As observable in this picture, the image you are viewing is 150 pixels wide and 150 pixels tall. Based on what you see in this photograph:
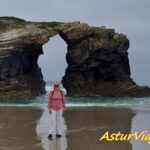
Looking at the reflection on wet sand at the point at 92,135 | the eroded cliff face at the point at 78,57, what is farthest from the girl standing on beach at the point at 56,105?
the eroded cliff face at the point at 78,57

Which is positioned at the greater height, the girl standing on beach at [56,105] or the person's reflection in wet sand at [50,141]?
the girl standing on beach at [56,105]

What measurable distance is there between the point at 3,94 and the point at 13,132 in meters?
45.1

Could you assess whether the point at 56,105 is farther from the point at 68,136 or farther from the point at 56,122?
the point at 68,136

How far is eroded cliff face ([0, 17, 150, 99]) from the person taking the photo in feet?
212

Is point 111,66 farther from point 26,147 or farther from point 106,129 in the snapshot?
point 26,147

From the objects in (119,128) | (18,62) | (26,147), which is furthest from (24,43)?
(26,147)

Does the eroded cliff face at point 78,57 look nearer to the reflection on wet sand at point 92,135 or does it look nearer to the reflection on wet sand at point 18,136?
the reflection on wet sand at point 18,136

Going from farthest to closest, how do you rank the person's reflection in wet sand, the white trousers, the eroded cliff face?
1. the eroded cliff face
2. the white trousers
3. the person's reflection in wet sand

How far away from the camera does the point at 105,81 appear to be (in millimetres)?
74750

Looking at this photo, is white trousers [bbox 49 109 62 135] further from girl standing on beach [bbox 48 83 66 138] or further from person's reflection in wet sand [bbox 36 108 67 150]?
person's reflection in wet sand [bbox 36 108 67 150]

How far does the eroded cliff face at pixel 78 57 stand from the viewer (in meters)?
64.5

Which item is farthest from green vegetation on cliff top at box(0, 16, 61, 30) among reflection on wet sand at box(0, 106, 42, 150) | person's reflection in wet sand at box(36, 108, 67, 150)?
person's reflection in wet sand at box(36, 108, 67, 150)

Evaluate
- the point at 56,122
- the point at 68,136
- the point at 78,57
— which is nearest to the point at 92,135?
the point at 68,136

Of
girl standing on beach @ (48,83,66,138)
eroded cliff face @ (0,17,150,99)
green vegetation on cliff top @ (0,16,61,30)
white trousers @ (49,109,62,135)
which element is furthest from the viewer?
green vegetation on cliff top @ (0,16,61,30)
